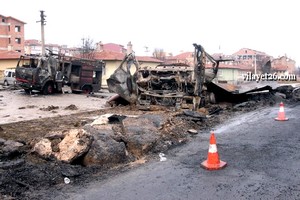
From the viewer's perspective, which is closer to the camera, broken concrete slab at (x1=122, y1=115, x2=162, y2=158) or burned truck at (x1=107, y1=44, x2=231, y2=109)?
broken concrete slab at (x1=122, y1=115, x2=162, y2=158)

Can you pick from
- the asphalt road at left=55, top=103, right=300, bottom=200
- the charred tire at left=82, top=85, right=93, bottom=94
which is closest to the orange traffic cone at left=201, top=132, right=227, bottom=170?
the asphalt road at left=55, top=103, right=300, bottom=200

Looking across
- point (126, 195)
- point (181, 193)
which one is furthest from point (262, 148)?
point (126, 195)

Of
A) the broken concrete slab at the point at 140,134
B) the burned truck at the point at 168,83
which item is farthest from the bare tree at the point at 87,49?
the broken concrete slab at the point at 140,134

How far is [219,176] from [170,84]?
Result: 849cm

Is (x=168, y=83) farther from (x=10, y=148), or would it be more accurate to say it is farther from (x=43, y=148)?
(x=10, y=148)

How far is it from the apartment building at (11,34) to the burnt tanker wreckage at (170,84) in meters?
64.9

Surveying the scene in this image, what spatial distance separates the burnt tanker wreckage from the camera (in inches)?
499

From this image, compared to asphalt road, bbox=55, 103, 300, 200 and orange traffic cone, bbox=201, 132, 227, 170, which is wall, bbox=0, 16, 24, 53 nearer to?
asphalt road, bbox=55, 103, 300, 200

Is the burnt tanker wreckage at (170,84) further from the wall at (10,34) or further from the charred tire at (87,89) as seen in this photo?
the wall at (10,34)

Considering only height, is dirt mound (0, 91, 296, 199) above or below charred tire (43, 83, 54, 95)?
below

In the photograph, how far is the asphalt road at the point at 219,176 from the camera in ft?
14.9

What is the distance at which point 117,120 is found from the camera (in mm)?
8812

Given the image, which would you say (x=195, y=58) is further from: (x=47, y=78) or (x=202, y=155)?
(x=47, y=78)

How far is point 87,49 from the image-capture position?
5062 cm
